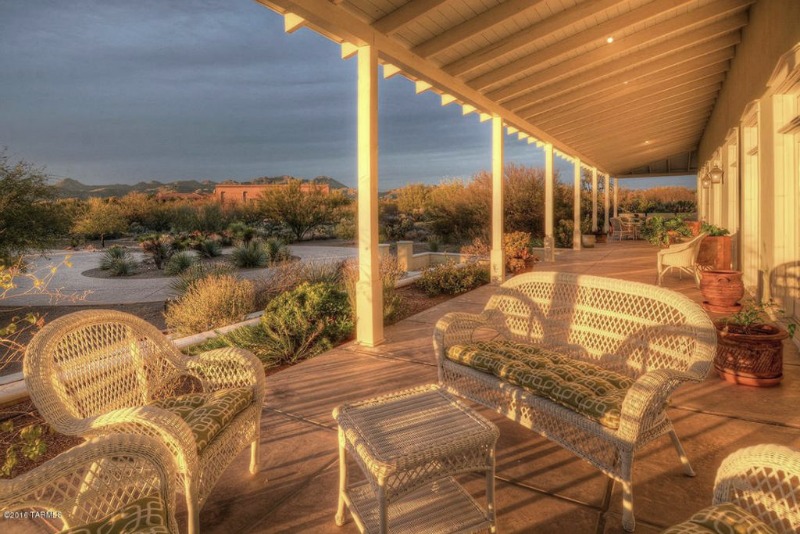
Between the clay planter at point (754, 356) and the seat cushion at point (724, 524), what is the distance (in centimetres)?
252

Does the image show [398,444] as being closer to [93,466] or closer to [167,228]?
[93,466]

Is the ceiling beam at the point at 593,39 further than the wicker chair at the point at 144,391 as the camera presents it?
Yes

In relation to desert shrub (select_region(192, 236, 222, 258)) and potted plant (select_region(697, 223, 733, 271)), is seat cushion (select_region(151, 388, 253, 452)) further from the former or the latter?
desert shrub (select_region(192, 236, 222, 258))

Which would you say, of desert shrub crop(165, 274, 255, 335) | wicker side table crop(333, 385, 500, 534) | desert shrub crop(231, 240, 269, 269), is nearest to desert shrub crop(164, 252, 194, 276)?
desert shrub crop(231, 240, 269, 269)

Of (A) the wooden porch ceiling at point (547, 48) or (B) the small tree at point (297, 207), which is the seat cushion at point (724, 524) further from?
(B) the small tree at point (297, 207)

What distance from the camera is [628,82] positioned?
23.6 feet

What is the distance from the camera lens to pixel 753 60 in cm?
578

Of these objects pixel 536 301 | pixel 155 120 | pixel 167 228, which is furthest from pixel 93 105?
pixel 536 301

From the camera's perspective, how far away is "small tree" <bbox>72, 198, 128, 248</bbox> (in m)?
19.1

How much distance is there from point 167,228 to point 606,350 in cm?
2480

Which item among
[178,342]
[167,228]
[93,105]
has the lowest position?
[178,342]

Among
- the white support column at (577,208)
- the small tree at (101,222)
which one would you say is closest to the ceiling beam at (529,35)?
the white support column at (577,208)

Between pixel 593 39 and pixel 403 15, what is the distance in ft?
7.83

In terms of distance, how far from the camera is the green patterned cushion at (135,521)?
4.16 feet
